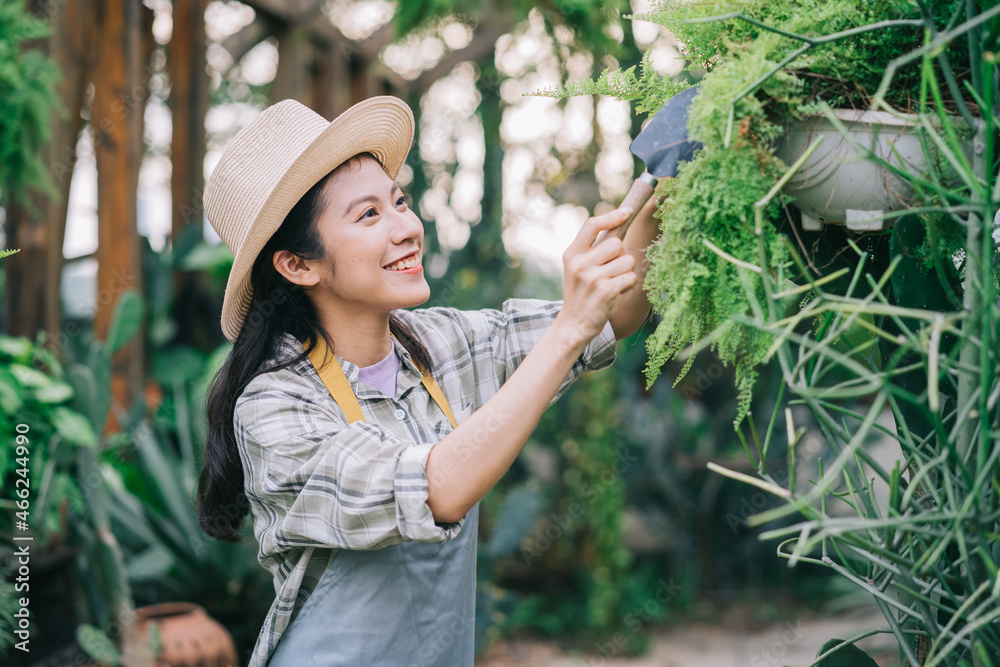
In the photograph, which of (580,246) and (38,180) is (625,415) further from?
(580,246)

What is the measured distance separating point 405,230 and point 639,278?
0.41 meters

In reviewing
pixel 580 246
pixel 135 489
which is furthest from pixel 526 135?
pixel 580 246

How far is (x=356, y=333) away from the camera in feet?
4.87

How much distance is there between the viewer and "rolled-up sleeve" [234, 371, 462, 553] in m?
1.08

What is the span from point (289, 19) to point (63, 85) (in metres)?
1.64

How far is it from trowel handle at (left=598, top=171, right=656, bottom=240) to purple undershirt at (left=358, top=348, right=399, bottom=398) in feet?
1.84

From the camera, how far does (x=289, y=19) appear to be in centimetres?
433

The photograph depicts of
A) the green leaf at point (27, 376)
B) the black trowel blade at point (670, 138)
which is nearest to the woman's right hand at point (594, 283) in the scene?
the black trowel blade at point (670, 138)

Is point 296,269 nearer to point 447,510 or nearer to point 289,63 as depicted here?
point 447,510

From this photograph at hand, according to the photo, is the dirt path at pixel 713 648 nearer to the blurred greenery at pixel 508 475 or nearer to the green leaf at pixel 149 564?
the blurred greenery at pixel 508 475

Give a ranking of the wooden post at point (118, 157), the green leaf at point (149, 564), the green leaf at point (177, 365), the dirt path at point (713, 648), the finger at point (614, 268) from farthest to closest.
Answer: the dirt path at point (713, 648) < the green leaf at point (177, 365) < the wooden post at point (118, 157) < the green leaf at point (149, 564) < the finger at point (614, 268)

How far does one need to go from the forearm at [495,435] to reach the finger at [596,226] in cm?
12

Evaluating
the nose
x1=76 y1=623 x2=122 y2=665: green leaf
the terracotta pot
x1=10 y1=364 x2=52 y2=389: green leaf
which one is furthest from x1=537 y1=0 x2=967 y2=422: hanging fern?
the terracotta pot

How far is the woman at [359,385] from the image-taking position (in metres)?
1.08
